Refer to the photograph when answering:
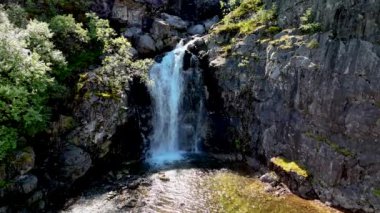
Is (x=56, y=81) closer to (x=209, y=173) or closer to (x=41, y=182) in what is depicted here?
(x=41, y=182)

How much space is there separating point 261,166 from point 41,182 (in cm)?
1298

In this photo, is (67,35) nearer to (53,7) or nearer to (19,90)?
(53,7)

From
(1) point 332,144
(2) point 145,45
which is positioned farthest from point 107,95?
(1) point 332,144

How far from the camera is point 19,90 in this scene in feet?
59.7

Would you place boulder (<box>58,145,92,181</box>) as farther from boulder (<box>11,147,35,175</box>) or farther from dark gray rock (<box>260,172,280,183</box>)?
dark gray rock (<box>260,172,280,183</box>)

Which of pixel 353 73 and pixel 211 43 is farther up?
pixel 211 43

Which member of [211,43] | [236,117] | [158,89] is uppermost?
[211,43]

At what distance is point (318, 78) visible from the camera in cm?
2078

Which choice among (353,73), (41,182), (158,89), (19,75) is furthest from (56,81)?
(353,73)

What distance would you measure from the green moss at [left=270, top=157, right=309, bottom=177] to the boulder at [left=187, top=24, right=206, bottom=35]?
16.5m

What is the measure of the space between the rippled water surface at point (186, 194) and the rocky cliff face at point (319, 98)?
6.32ft

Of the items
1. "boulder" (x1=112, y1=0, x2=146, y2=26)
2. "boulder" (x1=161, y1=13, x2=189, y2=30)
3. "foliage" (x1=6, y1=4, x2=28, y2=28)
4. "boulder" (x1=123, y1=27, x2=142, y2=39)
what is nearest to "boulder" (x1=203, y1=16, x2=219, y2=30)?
"boulder" (x1=161, y1=13, x2=189, y2=30)

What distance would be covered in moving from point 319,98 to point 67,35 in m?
16.7

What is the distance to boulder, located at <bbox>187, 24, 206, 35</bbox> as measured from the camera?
3542cm
